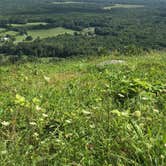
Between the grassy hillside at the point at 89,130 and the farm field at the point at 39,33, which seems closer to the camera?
the grassy hillside at the point at 89,130

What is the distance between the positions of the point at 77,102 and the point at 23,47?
50.3 m

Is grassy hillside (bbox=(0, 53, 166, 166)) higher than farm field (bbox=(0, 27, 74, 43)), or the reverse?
grassy hillside (bbox=(0, 53, 166, 166))

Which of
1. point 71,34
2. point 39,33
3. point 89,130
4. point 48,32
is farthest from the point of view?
point 48,32

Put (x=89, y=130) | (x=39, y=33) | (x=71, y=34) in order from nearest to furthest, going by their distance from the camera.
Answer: (x=89, y=130), (x=71, y=34), (x=39, y=33)

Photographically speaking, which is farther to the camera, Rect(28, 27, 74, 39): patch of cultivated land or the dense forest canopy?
Rect(28, 27, 74, 39): patch of cultivated land

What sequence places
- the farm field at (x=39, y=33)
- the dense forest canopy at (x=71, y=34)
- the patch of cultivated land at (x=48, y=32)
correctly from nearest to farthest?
the dense forest canopy at (x=71, y=34), the farm field at (x=39, y=33), the patch of cultivated land at (x=48, y=32)

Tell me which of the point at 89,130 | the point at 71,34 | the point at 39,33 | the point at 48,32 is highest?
the point at 89,130

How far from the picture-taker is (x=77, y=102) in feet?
17.2

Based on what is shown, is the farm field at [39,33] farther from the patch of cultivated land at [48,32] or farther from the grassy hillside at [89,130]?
the grassy hillside at [89,130]

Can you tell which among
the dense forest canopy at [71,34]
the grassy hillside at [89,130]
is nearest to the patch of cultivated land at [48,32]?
the dense forest canopy at [71,34]

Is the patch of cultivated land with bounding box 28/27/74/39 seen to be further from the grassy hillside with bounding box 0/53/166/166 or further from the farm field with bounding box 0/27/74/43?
the grassy hillside with bounding box 0/53/166/166

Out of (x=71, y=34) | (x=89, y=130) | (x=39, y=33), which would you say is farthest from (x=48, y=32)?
(x=89, y=130)

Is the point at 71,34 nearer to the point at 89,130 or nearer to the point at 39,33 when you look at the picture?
the point at 39,33

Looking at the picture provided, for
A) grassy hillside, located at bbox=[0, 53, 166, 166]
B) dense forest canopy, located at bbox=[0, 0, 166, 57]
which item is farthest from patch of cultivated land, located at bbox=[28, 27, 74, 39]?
grassy hillside, located at bbox=[0, 53, 166, 166]
